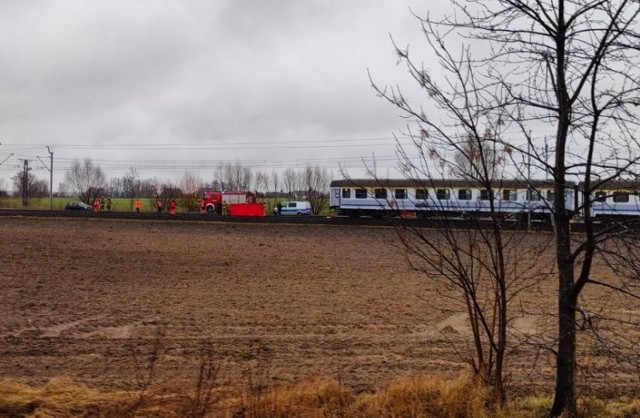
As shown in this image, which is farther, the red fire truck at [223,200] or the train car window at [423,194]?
the red fire truck at [223,200]

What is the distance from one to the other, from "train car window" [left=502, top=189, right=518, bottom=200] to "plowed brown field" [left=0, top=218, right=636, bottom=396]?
1625 millimetres

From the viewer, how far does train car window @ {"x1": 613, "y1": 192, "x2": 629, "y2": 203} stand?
5.26 m

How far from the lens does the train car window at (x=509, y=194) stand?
614cm

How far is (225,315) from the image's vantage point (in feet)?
46.4

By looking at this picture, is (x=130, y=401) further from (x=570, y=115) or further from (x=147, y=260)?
(x=147, y=260)

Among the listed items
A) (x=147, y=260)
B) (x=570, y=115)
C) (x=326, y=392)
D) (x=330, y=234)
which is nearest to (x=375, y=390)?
(x=326, y=392)

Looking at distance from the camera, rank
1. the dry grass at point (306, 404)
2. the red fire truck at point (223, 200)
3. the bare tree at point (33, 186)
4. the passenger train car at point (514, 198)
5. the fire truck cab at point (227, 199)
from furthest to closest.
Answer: the bare tree at point (33, 186) → the fire truck cab at point (227, 199) → the red fire truck at point (223, 200) → the dry grass at point (306, 404) → the passenger train car at point (514, 198)

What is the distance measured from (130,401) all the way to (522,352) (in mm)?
6451

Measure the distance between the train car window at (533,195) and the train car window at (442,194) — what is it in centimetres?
76

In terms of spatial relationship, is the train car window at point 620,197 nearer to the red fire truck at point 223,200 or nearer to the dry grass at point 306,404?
the dry grass at point 306,404

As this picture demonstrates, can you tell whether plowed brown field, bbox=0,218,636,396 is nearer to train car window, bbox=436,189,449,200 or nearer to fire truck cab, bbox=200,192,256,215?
train car window, bbox=436,189,449,200

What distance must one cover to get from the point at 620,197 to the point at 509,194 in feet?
3.78

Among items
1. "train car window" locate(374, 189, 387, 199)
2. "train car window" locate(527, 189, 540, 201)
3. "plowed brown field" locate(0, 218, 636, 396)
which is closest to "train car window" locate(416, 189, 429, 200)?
"train car window" locate(374, 189, 387, 199)

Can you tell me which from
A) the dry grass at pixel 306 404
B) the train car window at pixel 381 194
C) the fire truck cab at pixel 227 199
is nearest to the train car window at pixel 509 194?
the train car window at pixel 381 194
